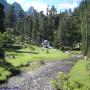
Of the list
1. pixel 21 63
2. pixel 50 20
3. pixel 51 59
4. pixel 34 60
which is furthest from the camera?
pixel 50 20

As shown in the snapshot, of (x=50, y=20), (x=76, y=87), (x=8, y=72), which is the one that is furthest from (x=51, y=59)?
(x=50, y=20)

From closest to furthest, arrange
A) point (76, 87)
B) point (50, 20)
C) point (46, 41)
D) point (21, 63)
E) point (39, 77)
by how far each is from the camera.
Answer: point (76, 87), point (39, 77), point (21, 63), point (46, 41), point (50, 20)

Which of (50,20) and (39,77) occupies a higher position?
(50,20)

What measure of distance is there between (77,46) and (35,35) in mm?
26745

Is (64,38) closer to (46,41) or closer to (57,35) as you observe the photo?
(57,35)

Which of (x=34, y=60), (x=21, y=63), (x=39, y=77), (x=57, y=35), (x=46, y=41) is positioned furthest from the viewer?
(x=46, y=41)

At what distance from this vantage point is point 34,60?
9419 cm

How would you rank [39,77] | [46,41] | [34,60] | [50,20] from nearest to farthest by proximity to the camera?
[39,77]
[34,60]
[46,41]
[50,20]

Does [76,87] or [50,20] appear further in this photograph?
[50,20]

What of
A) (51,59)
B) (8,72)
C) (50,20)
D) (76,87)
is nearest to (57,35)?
(50,20)

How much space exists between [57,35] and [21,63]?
7687cm

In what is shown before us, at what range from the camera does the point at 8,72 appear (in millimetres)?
65375

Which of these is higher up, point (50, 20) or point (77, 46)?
point (50, 20)

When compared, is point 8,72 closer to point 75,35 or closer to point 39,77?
point 39,77
